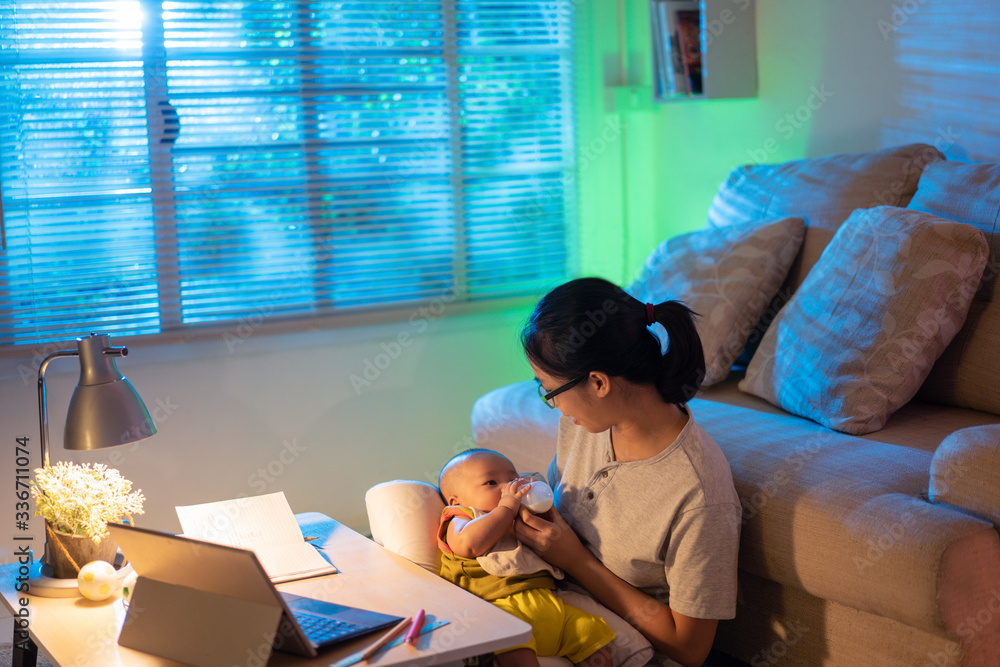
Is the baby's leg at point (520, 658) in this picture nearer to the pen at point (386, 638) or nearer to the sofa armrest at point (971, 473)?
the pen at point (386, 638)

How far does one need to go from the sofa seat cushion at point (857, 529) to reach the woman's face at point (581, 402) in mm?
367

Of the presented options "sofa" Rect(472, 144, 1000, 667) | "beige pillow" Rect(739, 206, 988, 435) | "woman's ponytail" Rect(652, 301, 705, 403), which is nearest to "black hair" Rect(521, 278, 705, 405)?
"woman's ponytail" Rect(652, 301, 705, 403)

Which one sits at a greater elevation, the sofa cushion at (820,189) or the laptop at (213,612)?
the sofa cushion at (820,189)

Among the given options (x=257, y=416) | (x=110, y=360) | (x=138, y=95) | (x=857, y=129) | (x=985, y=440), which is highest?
(x=138, y=95)

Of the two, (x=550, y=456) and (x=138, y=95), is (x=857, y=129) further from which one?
(x=138, y=95)

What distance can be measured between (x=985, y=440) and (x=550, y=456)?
3.48 feet

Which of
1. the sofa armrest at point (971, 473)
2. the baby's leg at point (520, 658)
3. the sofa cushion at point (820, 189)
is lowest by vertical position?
the baby's leg at point (520, 658)

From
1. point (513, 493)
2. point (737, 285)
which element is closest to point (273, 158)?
point (737, 285)

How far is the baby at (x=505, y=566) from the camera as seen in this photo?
145 centimetres

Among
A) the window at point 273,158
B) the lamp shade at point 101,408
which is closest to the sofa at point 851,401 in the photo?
the window at point 273,158

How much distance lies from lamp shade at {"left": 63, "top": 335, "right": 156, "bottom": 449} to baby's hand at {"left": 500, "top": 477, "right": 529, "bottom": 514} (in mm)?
593

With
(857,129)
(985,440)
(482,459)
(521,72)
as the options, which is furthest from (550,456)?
(521,72)

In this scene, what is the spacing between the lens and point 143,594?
4.26ft

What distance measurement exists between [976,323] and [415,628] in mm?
1371
